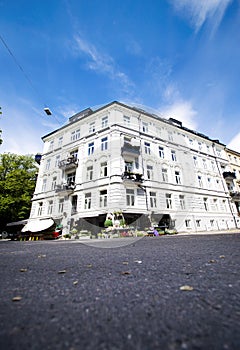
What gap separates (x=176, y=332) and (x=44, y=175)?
1974 cm

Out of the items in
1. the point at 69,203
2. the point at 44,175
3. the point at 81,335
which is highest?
the point at 44,175

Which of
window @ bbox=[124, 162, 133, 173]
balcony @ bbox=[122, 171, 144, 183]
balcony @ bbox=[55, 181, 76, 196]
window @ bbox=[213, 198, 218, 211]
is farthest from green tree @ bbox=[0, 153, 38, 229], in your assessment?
window @ bbox=[213, 198, 218, 211]

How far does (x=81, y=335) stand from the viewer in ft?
2.14

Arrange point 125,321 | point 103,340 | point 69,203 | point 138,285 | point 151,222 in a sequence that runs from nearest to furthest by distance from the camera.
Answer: point 103,340 < point 125,321 < point 138,285 < point 151,222 < point 69,203

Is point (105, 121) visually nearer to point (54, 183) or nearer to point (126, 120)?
point (126, 120)

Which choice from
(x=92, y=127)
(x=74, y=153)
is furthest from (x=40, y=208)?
(x=92, y=127)

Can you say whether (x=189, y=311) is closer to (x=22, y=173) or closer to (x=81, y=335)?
(x=81, y=335)

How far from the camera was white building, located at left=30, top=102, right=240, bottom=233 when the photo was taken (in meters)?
12.9

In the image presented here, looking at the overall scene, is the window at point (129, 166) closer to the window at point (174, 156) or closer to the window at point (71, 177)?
the window at point (174, 156)

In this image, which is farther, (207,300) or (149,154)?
(149,154)

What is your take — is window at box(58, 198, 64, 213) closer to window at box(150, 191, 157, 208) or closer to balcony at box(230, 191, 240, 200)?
window at box(150, 191, 157, 208)

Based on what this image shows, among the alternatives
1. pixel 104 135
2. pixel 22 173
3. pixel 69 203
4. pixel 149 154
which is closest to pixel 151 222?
pixel 149 154

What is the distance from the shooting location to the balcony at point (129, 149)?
13.9 meters

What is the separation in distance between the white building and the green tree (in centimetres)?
407
